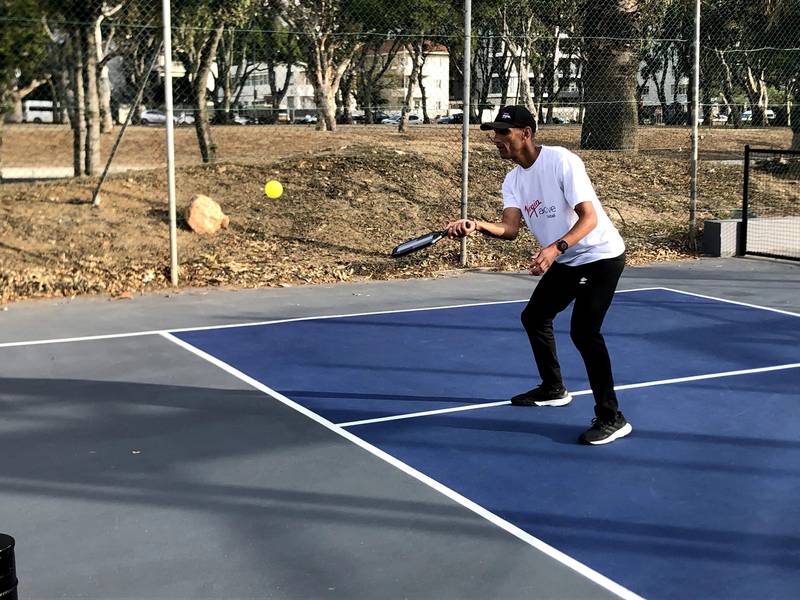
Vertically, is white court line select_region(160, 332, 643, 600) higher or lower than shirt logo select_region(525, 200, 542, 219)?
lower

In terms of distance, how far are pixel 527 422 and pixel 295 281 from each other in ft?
19.5

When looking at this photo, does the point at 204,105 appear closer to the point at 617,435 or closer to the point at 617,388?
the point at 617,388

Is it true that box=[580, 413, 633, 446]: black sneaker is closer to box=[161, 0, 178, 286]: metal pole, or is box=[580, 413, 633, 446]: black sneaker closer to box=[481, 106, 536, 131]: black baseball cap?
box=[481, 106, 536, 131]: black baseball cap

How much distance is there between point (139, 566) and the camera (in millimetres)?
4164

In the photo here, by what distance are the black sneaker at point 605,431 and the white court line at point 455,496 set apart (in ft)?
3.58

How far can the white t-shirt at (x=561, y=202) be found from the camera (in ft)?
18.8

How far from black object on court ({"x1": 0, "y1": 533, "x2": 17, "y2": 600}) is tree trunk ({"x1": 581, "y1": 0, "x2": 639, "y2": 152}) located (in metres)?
16.1

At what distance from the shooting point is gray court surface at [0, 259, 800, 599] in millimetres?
4031

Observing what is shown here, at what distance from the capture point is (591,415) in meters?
6.40

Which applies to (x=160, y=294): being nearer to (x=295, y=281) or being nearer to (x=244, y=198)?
(x=295, y=281)

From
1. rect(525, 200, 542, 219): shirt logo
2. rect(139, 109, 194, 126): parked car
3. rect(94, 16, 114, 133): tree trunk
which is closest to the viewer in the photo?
rect(525, 200, 542, 219): shirt logo

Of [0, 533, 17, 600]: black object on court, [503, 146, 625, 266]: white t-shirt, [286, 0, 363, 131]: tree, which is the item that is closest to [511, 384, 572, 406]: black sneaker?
[503, 146, 625, 266]: white t-shirt

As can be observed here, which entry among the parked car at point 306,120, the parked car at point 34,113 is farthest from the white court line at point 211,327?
the parked car at point 306,120

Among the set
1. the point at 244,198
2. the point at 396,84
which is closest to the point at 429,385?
the point at 244,198
